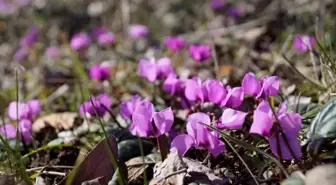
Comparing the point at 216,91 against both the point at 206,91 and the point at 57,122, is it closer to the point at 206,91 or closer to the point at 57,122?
the point at 206,91

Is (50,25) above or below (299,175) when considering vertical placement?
above

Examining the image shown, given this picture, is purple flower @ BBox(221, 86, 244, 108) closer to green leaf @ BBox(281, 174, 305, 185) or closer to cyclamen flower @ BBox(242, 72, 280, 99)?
cyclamen flower @ BBox(242, 72, 280, 99)

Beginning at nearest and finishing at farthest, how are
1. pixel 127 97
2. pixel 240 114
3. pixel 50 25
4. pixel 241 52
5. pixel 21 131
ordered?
pixel 240 114 < pixel 21 131 < pixel 127 97 < pixel 241 52 < pixel 50 25

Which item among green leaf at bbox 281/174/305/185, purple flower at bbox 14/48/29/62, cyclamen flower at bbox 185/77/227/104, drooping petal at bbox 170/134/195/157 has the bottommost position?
green leaf at bbox 281/174/305/185

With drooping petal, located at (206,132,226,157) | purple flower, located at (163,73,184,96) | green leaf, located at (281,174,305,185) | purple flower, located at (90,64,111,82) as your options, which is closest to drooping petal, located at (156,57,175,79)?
purple flower, located at (163,73,184,96)

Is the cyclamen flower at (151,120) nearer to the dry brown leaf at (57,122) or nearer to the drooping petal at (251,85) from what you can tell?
the drooping petal at (251,85)

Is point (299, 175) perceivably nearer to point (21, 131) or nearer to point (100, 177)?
point (100, 177)

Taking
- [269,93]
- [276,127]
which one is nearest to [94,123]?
[269,93]
